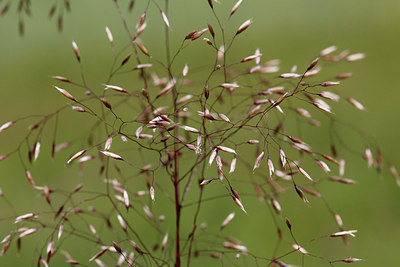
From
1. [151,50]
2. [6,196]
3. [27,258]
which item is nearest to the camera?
[27,258]

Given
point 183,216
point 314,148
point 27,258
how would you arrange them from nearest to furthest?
point 27,258 → point 183,216 → point 314,148

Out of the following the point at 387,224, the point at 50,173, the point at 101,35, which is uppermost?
the point at 101,35

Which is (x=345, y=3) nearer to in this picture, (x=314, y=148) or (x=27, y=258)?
(x=314, y=148)

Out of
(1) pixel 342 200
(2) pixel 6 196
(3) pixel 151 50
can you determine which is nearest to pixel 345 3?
(3) pixel 151 50

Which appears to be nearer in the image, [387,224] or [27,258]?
[27,258]

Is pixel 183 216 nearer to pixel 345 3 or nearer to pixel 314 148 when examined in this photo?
pixel 314 148

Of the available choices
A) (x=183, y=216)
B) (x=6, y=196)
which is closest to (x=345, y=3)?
(x=183, y=216)

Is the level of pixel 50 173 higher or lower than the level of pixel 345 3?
lower
